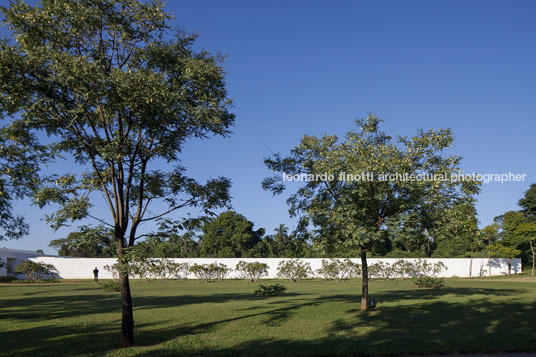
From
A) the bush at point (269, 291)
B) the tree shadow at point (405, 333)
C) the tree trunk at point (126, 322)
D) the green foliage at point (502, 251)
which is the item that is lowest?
the bush at point (269, 291)

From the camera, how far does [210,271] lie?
41.8 meters

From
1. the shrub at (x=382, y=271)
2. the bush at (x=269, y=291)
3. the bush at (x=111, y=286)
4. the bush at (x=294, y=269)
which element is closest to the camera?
the bush at (x=111, y=286)

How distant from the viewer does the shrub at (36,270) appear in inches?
1588

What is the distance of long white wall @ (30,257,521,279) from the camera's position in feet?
144

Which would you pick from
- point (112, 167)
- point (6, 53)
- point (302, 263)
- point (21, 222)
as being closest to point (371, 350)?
point (112, 167)

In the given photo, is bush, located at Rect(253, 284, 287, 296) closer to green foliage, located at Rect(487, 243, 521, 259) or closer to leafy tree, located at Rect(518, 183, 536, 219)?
green foliage, located at Rect(487, 243, 521, 259)

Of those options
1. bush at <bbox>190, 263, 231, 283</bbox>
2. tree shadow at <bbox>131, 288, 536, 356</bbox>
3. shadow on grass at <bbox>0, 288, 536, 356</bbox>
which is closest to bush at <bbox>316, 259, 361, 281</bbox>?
bush at <bbox>190, 263, 231, 283</bbox>

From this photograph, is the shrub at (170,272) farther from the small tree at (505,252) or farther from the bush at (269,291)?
the small tree at (505,252)

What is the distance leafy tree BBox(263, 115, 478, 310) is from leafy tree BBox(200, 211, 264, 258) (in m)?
46.2

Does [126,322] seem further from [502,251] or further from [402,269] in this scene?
[502,251]

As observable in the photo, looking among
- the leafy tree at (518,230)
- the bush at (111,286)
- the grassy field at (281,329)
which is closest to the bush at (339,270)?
the bush at (111,286)

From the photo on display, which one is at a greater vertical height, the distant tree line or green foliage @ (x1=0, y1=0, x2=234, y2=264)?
green foliage @ (x1=0, y1=0, x2=234, y2=264)

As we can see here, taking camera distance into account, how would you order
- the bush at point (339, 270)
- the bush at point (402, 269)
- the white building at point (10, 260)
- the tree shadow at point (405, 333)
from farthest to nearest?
the white building at point (10, 260) < the bush at point (402, 269) < the bush at point (339, 270) < the tree shadow at point (405, 333)

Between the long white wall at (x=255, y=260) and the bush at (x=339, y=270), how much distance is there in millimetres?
2473
